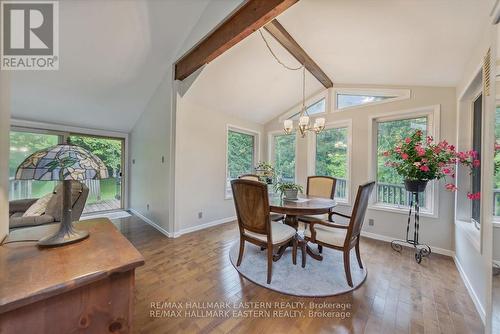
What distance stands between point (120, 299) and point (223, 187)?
3217 mm

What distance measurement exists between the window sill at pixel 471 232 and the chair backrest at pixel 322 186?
1.42 m

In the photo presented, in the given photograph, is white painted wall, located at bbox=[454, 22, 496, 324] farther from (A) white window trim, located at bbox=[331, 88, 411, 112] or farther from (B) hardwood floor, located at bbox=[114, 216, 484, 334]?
(A) white window trim, located at bbox=[331, 88, 411, 112]

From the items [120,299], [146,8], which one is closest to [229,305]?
[120,299]

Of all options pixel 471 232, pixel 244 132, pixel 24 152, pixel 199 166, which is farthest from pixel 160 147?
pixel 471 232

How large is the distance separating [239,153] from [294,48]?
2424mm

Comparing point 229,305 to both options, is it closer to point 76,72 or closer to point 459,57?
point 459,57

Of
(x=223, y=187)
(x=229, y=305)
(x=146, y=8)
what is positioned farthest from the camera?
(x=223, y=187)

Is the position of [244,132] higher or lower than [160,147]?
higher

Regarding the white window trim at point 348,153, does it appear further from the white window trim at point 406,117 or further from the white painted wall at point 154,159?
the white painted wall at point 154,159

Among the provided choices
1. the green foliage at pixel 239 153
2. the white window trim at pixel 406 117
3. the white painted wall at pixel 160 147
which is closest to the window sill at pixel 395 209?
the white window trim at pixel 406 117

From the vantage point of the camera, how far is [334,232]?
2193mm

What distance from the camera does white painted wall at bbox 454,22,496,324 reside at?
56.9 inches

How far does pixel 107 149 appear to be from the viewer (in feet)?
15.3

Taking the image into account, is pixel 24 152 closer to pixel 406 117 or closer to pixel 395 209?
pixel 395 209
